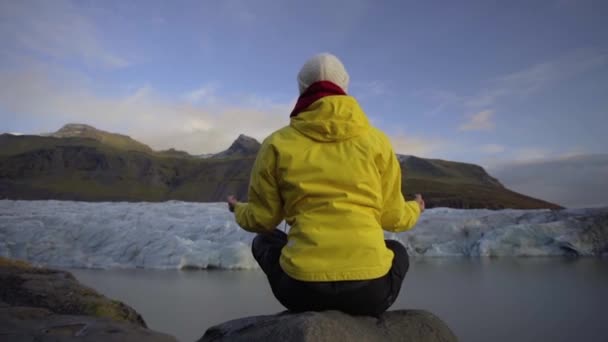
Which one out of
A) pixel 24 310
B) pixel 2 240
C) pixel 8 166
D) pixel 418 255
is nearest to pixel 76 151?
pixel 8 166

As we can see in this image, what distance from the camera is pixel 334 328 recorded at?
1.57 metres

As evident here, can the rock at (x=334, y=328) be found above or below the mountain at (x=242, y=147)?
below

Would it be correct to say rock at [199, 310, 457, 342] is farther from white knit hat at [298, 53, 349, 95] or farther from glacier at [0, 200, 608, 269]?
glacier at [0, 200, 608, 269]

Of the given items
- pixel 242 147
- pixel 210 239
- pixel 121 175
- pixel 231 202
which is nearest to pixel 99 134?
pixel 242 147

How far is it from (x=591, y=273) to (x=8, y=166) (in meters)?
82.5

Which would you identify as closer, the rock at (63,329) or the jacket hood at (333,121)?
the jacket hood at (333,121)

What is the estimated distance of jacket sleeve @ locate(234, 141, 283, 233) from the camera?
1.76 meters

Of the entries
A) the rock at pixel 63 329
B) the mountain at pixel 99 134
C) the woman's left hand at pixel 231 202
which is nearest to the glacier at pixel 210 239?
the rock at pixel 63 329

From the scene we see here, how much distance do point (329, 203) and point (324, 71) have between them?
0.59 m

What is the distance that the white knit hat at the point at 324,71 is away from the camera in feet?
6.17

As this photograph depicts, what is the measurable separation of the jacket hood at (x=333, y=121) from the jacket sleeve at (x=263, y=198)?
179 millimetres

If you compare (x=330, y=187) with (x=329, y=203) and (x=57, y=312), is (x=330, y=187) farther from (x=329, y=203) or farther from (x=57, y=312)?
(x=57, y=312)

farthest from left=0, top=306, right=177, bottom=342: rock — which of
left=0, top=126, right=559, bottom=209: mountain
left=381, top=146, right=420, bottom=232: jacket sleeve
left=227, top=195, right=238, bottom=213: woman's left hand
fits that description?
left=0, top=126, right=559, bottom=209: mountain

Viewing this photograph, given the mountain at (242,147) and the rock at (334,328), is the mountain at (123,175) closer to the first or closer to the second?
the mountain at (242,147)
